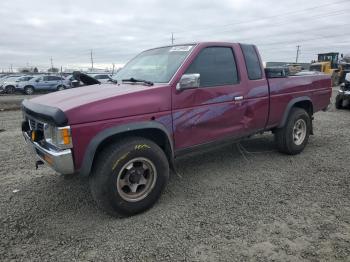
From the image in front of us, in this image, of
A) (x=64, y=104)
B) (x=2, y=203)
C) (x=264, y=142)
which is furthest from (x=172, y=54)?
(x=264, y=142)

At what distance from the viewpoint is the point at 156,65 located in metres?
4.30

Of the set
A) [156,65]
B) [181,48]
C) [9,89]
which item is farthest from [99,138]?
[9,89]

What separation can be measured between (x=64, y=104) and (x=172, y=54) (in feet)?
5.58

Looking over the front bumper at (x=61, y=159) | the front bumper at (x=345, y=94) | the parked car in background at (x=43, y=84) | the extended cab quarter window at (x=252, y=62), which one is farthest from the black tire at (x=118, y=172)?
the parked car in background at (x=43, y=84)

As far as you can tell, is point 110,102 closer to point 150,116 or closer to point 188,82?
point 150,116

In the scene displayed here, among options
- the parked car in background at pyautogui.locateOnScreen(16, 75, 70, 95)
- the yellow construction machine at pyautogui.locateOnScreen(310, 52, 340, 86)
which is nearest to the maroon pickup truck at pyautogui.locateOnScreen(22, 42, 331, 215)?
the parked car in background at pyautogui.locateOnScreen(16, 75, 70, 95)

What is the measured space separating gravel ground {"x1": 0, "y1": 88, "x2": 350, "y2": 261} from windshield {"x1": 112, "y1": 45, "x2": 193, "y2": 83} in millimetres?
1563

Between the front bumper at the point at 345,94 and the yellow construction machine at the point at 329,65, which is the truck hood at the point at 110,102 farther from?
the yellow construction machine at the point at 329,65

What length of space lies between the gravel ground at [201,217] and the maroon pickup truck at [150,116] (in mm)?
410

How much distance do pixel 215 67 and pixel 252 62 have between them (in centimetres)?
86

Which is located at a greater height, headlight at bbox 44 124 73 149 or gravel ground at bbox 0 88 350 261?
headlight at bbox 44 124 73 149

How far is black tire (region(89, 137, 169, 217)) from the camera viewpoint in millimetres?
3305

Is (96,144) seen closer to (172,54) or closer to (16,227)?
(16,227)

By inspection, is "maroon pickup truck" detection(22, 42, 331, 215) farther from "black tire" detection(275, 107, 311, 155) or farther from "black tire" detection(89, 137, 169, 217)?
"black tire" detection(275, 107, 311, 155)
